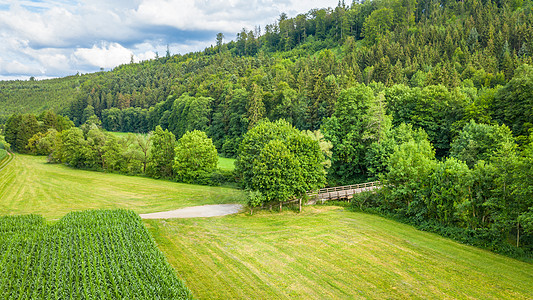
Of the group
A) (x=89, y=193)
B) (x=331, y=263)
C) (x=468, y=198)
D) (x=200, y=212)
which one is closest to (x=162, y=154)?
(x=89, y=193)

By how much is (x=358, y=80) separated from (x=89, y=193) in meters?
63.3

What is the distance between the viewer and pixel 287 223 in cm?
2492

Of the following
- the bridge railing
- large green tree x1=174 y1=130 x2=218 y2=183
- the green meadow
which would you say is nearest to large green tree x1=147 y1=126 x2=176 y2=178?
large green tree x1=174 y1=130 x2=218 y2=183

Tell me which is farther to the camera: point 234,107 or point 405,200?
point 234,107

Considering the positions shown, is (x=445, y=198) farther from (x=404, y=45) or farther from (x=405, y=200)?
(x=404, y=45)

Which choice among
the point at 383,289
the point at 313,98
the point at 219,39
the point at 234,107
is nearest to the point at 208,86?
the point at 234,107

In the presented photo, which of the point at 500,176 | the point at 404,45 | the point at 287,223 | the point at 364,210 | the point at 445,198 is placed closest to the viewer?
the point at 500,176

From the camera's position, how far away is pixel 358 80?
77.1 meters

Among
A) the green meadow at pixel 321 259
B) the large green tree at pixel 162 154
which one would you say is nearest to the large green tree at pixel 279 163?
the green meadow at pixel 321 259

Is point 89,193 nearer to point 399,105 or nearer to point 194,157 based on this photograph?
point 194,157

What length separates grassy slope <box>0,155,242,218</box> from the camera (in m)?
30.1

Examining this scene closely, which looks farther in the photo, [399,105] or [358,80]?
[358,80]

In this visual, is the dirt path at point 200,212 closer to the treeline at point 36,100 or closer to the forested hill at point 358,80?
the forested hill at point 358,80

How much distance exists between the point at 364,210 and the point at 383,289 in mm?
15560
